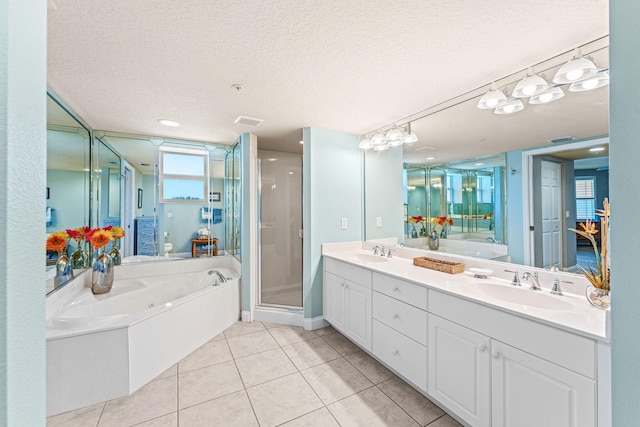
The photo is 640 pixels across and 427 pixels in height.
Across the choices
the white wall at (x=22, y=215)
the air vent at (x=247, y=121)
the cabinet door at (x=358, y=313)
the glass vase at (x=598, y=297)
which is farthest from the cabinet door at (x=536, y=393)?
the air vent at (x=247, y=121)

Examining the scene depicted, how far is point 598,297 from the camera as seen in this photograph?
131 cm

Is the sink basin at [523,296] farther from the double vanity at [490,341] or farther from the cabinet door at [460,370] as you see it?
the cabinet door at [460,370]

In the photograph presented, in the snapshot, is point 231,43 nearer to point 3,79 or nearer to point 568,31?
point 3,79

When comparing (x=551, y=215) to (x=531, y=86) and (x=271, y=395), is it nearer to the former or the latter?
(x=531, y=86)

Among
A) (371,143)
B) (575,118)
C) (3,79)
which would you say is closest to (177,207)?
(371,143)

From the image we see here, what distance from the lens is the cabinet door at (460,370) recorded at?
1.43m

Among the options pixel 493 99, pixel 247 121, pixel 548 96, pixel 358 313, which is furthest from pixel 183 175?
pixel 548 96

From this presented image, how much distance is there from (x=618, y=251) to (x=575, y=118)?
57.8 inches

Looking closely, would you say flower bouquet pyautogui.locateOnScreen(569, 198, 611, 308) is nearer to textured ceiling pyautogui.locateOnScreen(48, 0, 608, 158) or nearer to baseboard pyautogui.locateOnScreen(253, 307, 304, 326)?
textured ceiling pyautogui.locateOnScreen(48, 0, 608, 158)

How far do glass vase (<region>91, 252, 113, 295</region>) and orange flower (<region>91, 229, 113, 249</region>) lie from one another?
5.5 inches

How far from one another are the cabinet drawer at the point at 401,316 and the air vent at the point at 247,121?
205 cm

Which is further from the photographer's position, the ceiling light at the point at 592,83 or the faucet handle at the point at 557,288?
the faucet handle at the point at 557,288

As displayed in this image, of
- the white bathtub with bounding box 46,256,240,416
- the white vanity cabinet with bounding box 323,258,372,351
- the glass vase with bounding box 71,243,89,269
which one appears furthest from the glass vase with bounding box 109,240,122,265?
the white vanity cabinet with bounding box 323,258,372,351

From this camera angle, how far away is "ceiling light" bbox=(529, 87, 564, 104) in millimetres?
1639
